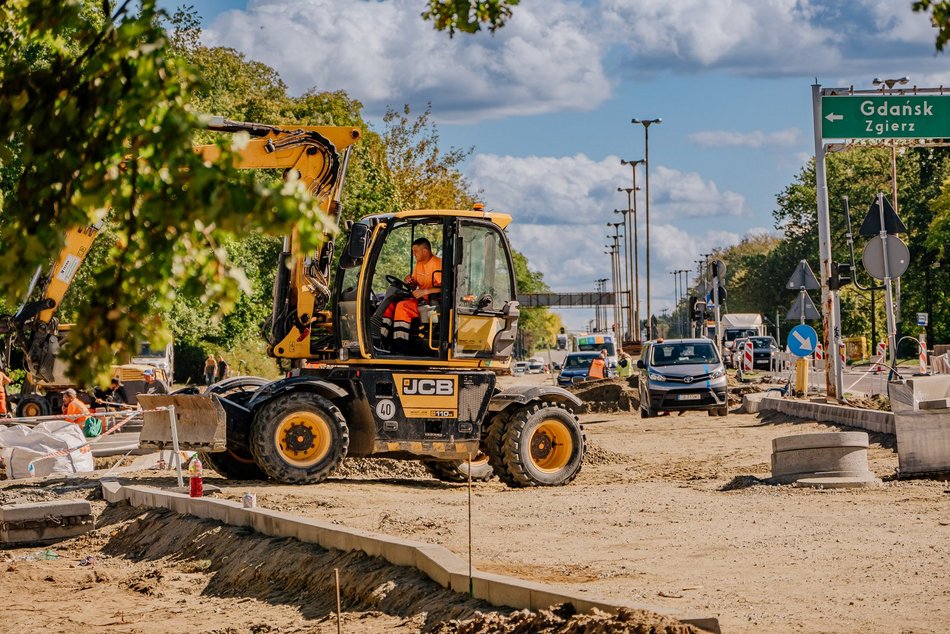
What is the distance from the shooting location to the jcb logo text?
17.5 m

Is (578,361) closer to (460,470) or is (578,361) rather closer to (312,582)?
(460,470)

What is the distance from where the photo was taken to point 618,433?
29.6 metres

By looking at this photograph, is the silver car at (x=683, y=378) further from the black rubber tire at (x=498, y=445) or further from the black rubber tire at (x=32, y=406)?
the black rubber tire at (x=498, y=445)

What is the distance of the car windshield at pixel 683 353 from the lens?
108ft

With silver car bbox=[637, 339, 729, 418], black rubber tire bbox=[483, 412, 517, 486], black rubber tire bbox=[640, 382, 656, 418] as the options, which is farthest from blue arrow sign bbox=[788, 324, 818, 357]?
black rubber tire bbox=[483, 412, 517, 486]

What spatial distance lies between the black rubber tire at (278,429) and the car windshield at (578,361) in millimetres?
42172

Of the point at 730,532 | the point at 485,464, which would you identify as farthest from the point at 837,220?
the point at 730,532

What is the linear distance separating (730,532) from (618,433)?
17557mm

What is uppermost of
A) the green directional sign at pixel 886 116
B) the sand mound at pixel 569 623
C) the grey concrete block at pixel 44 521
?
the green directional sign at pixel 886 116

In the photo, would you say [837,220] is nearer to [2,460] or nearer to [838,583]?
[2,460]

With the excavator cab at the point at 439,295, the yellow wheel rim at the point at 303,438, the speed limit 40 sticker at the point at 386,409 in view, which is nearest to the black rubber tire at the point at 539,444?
the excavator cab at the point at 439,295

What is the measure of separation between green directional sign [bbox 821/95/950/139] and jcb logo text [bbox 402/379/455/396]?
1406 centimetres

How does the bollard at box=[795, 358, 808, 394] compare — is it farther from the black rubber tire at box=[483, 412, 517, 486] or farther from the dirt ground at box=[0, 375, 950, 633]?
the black rubber tire at box=[483, 412, 517, 486]

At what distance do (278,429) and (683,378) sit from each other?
16.9m
